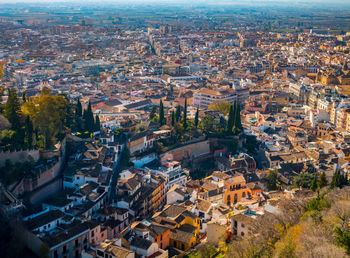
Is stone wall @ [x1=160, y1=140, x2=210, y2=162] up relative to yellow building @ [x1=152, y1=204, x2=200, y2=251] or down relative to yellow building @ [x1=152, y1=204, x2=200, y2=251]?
down

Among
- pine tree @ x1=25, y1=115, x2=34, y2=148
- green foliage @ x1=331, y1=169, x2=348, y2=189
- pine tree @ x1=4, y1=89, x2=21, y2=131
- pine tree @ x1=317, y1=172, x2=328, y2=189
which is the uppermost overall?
pine tree @ x1=4, y1=89, x2=21, y2=131

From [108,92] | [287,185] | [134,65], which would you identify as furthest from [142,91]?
[287,185]

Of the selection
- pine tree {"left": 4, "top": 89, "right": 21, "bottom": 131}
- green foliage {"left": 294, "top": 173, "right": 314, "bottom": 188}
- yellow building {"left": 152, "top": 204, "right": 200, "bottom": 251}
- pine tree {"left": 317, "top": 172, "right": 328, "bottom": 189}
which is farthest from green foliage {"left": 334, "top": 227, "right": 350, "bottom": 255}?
pine tree {"left": 4, "top": 89, "right": 21, "bottom": 131}

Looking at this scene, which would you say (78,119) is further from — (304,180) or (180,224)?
(304,180)

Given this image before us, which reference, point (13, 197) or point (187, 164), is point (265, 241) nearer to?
point (13, 197)

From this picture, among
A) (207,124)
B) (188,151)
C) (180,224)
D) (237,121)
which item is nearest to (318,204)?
(180,224)

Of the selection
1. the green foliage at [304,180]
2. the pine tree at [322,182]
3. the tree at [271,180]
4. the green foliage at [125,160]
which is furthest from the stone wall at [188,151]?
the pine tree at [322,182]

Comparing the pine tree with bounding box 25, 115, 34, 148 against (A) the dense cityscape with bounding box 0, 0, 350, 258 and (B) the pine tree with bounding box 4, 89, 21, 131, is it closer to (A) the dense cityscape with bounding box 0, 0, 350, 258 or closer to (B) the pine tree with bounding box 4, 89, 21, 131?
(A) the dense cityscape with bounding box 0, 0, 350, 258

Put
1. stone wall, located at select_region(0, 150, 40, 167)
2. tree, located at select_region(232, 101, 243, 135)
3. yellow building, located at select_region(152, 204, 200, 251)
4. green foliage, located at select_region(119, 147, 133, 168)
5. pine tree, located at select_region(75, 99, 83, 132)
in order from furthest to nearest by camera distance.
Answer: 1. tree, located at select_region(232, 101, 243, 135)
2. pine tree, located at select_region(75, 99, 83, 132)
3. green foliage, located at select_region(119, 147, 133, 168)
4. stone wall, located at select_region(0, 150, 40, 167)
5. yellow building, located at select_region(152, 204, 200, 251)
